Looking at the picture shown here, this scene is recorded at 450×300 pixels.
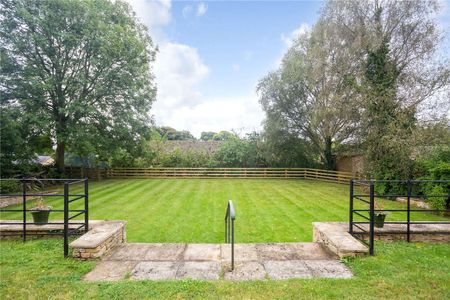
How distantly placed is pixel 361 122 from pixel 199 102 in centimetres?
1913

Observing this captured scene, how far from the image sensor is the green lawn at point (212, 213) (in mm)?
5645

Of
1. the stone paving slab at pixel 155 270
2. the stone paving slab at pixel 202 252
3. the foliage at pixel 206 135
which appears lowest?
the stone paving slab at pixel 202 252

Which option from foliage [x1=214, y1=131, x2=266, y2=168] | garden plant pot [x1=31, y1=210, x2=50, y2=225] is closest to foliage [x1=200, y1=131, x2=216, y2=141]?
foliage [x1=214, y1=131, x2=266, y2=168]

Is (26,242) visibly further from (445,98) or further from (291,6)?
(445,98)

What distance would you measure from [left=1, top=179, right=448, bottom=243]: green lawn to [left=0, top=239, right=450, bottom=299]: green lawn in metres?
2.30

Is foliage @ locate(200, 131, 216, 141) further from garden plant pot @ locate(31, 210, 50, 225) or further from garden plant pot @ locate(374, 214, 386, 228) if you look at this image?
garden plant pot @ locate(374, 214, 386, 228)

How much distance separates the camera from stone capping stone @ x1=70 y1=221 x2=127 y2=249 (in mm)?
3367

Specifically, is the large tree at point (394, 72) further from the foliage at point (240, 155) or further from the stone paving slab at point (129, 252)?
the stone paving slab at point (129, 252)

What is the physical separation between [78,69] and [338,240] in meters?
14.6

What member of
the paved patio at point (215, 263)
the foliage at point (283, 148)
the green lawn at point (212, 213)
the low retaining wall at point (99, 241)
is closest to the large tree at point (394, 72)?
the green lawn at point (212, 213)

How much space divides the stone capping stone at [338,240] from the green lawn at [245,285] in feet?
0.42

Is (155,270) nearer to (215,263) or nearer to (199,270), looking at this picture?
(199,270)

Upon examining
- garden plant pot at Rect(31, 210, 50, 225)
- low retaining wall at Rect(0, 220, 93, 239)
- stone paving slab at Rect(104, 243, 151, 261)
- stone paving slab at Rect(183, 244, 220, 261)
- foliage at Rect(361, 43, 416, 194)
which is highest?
foliage at Rect(361, 43, 416, 194)

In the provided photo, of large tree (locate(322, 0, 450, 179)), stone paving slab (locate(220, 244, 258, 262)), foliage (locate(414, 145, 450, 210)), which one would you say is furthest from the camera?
large tree (locate(322, 0, 450, 179))
